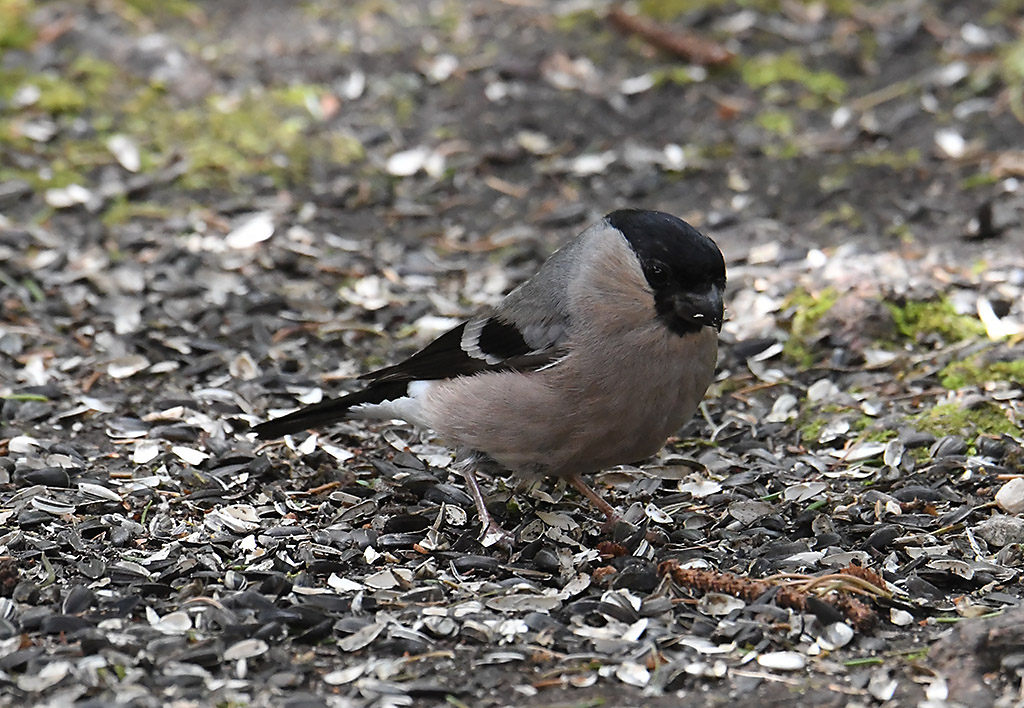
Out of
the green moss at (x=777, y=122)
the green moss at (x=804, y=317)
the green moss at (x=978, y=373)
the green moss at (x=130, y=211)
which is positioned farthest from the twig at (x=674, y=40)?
the green moss at (x=978, y=373)

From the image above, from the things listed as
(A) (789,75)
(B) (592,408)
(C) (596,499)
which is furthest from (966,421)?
(A) (789,75)

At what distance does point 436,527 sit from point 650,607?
106cm

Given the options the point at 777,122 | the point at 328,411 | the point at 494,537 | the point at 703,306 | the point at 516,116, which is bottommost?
the point at 494,537

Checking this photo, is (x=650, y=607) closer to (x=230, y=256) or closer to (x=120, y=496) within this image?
(x=120, y=496)

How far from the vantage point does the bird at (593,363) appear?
192 inches

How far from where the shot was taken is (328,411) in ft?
17.8

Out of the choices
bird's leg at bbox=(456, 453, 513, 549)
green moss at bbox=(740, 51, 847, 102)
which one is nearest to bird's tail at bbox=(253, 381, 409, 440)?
bird's leg at bbox=(456, 453, 513, 549)

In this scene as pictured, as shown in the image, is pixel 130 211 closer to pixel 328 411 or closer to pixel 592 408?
pixel 328 411

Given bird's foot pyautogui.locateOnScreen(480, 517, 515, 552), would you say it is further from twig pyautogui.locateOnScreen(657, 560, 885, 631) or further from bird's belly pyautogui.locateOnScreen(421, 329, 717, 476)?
twig pyautogui.locateOnScreen(657, 560, 885, 631)

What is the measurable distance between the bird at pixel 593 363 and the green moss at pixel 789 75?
4.37 m

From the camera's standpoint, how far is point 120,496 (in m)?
5.23

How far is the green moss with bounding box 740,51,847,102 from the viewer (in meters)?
9.05

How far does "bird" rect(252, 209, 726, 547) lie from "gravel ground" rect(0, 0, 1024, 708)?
356 millimetres

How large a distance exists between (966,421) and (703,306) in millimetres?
1658
